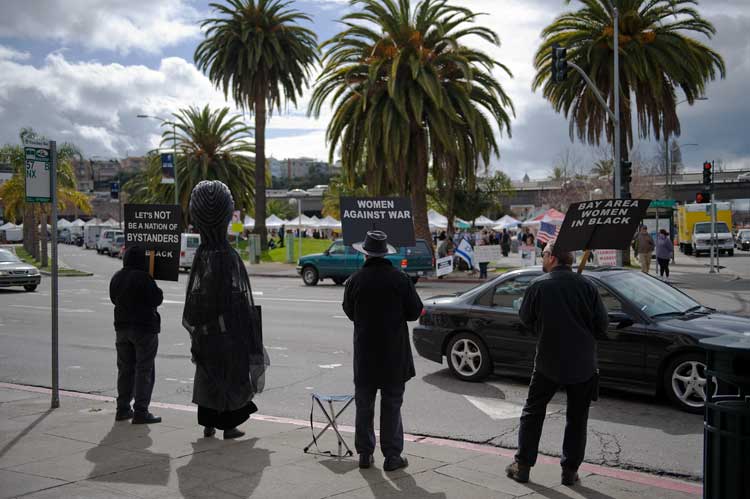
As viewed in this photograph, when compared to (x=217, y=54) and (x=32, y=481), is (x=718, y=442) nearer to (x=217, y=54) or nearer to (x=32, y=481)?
(x=32, y=481)

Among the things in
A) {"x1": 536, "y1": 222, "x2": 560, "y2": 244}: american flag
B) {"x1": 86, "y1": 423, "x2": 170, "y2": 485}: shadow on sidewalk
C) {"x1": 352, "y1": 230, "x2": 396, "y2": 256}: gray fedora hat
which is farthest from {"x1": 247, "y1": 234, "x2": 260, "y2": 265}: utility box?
{"x1": 352, "y1": 230, "x2": 396, "y2": 256}: gray fedora hat

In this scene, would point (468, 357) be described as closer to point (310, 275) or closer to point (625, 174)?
point (310, 275)

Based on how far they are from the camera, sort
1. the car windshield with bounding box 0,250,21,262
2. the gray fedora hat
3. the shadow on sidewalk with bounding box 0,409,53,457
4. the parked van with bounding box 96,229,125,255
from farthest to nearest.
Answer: the parked van with bounding box 96,229,125,255 → the car windshield with bounding box 0,250,21,262 → the shadow on sidewalk with bounding box 0,409,53,457 → the gray fedora hat

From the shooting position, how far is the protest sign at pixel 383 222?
8305mm

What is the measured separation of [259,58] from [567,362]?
130 ft

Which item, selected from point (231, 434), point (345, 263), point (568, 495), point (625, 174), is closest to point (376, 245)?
point (231, 434)

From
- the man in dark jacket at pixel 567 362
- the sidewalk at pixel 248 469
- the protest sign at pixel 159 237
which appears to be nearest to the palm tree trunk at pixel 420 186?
the protest sign at pixel 159 237

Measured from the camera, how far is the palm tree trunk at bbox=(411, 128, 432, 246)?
30.8m

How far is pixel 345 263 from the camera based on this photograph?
26188 mm

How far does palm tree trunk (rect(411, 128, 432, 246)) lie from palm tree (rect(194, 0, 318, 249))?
15.0 meters

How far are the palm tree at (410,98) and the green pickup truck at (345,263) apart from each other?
17.0 feet

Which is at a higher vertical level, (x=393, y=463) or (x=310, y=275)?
(x=310, y=275)

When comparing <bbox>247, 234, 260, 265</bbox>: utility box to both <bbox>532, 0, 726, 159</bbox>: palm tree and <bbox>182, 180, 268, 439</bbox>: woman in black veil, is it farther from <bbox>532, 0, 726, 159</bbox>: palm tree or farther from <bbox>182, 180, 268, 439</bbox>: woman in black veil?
<bbox>182, 180, 268, 439</bbox>: woman in black veil

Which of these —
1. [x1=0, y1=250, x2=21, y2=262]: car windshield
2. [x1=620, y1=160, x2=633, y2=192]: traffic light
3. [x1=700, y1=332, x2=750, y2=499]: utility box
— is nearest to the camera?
[x1=700, y1=332, x2=750, y2=499]: utility box
